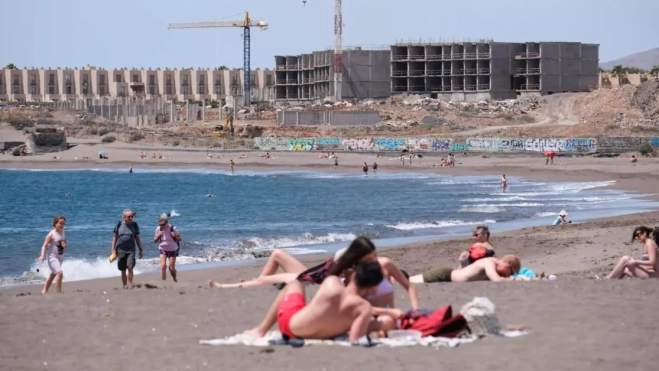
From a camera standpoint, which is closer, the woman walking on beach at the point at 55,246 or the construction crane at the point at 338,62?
the woman walking on beach at the point at 55,246

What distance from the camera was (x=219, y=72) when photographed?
169 meters

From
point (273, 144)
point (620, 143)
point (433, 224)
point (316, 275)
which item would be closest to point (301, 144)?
point (273, 144)

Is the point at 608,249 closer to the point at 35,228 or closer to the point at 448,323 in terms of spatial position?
the point at 448,323

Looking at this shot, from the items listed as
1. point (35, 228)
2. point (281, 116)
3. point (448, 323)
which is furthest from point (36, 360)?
point (281, 116)

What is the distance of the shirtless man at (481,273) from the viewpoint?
12.9 metres

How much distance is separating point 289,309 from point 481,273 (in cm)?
416

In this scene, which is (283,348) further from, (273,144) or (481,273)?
(273,144)

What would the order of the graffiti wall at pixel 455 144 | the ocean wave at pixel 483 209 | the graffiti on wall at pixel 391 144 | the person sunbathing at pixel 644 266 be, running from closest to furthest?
the person sunbathing at pixel 644 266 → the ocean wave at pixel 483 209 → the graffiti wall at pixel 455 144 → the graffiti on wall at pixel 391 144

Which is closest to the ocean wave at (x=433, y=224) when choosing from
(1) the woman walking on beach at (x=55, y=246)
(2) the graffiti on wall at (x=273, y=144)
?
(1) the woman walking on beach at (x=55, y=246)

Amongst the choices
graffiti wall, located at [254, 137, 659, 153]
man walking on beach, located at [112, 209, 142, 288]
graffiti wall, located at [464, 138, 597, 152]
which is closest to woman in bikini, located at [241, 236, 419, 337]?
man walking on beach, located at [112, 209, 142, 288]

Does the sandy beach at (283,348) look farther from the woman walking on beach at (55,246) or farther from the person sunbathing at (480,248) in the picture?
the woman walking on beach at (55,246)

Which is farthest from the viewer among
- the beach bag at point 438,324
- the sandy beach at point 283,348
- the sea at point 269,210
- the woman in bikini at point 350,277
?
the sea at point 269,210

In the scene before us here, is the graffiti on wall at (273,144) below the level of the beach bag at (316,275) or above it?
below

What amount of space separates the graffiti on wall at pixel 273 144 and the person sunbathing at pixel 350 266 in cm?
8217
